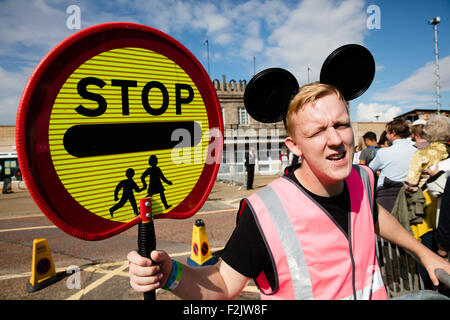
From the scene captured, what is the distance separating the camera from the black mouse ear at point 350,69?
1.33m

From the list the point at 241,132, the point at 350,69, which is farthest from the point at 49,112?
the point at 241,132

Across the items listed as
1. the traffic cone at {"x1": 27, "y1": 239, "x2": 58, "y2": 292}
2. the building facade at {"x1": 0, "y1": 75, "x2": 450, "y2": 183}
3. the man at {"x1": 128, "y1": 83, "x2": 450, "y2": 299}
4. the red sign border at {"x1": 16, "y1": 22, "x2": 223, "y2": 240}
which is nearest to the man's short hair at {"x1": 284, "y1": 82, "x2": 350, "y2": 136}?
the man at {"x1": 128, "y1": 83, "x2": 450, "y2": 299}

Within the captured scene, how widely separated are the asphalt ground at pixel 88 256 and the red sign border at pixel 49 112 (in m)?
2.74

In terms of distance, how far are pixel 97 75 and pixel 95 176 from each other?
28cm

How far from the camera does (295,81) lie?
1.32 meters

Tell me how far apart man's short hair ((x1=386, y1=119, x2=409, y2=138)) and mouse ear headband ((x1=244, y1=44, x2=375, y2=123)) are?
7.89ft

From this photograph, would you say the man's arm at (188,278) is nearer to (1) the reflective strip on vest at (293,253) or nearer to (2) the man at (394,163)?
(1) the reflective strip on vest at (293,253)

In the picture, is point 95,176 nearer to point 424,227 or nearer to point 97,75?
point 97,75

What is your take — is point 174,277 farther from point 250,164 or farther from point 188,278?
point 250,164

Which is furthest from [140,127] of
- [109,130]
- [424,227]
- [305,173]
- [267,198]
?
[424,227]

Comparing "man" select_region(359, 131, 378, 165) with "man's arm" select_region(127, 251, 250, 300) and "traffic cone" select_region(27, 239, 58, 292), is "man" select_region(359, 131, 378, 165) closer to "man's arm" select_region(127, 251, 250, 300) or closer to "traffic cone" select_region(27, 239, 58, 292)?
"man's arm" select_region(127, 251, 250, 300)

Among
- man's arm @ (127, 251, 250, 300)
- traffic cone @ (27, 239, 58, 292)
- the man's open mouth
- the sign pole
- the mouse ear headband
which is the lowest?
traffic cone @ (27, 239, 58, 292)

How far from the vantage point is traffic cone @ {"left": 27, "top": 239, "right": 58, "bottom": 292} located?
11.0ft

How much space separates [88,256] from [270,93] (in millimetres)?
4551
